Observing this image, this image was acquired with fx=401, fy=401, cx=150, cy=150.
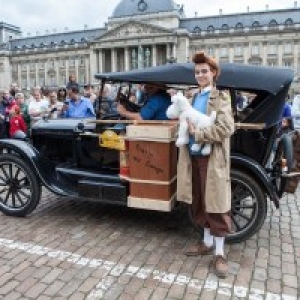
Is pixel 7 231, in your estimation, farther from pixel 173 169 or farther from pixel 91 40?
pixel 91 40

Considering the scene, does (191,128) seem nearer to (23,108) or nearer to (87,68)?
(23,108)

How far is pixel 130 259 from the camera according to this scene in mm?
4441

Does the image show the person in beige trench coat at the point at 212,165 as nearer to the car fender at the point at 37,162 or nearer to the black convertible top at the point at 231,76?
the black convertible top at the point at 231,76

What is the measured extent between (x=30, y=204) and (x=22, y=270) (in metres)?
1.62

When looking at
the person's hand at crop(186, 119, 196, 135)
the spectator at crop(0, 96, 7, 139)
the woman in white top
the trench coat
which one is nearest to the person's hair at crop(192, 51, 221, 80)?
the trench coat

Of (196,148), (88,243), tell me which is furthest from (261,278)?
(88,243)

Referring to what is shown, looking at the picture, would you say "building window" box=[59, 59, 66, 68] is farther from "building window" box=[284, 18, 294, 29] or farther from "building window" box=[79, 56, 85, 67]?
"building window" box=[284, 18, 294, 29]

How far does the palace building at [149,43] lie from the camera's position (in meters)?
75.5

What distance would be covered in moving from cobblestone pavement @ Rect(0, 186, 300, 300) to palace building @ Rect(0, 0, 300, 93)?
69.3 m

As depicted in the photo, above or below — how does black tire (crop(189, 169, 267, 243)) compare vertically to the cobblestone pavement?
above

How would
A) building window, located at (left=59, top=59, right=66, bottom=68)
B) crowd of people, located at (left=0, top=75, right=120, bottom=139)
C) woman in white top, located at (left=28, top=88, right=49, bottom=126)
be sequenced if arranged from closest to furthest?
crowd of people, located at (left=0, top=75, right=120, bottom=139)
woman in white top, located at (left=28, top=88, right=49, bottom=126)
building window, located at (left=59, top=59, right=66, bottom=68)

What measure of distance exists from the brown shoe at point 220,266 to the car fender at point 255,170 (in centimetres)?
102

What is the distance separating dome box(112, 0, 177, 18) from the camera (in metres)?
82.2

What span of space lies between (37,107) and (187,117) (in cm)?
761
